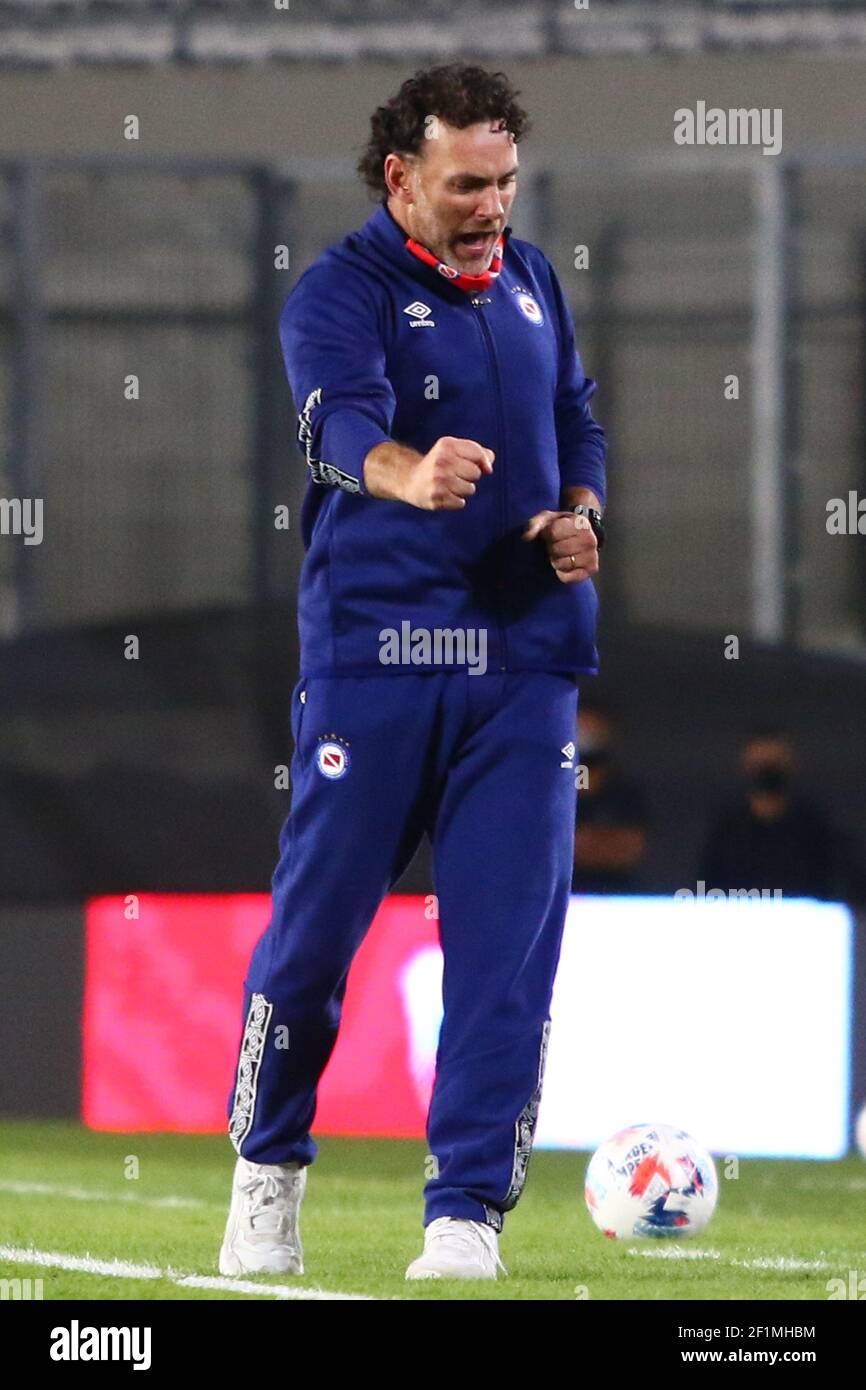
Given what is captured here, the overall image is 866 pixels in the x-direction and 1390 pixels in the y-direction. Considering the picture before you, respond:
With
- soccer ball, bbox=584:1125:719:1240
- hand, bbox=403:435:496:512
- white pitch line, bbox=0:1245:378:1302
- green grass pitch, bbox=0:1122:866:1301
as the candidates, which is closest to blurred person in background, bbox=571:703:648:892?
green grass pitch, bbox=0:1122:866:1301

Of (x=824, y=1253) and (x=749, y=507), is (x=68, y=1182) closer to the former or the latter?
(x=824, y=1253)

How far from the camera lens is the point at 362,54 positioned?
10.3 m

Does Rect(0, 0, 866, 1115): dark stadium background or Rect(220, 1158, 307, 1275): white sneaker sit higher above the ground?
Rect(0, 0, 866, 1115): dark stadium background

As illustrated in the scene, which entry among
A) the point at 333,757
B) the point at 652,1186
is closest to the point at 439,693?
the point at 333,757

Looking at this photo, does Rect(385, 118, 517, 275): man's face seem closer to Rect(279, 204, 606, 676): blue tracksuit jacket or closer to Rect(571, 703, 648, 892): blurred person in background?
Rect(279, 204, 606, 676): blue tracksuit jacket

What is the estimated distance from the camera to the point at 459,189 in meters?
4.05

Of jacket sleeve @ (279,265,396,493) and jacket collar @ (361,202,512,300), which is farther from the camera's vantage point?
jacket collar @ (361,202,512,300)

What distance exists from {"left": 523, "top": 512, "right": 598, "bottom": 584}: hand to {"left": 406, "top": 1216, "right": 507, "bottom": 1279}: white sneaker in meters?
0.98

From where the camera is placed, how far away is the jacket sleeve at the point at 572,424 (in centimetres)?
432

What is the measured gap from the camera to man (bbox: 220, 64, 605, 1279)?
4.02m

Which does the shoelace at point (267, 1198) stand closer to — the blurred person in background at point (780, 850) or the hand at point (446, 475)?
the hand at point (446, 475)

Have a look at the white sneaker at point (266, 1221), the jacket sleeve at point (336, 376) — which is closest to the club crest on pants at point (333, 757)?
the jacket sleeve at point (336, 376)

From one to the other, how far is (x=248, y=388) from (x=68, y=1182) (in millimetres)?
3945

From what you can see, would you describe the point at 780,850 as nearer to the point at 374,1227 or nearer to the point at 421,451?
the point at 374,1227
